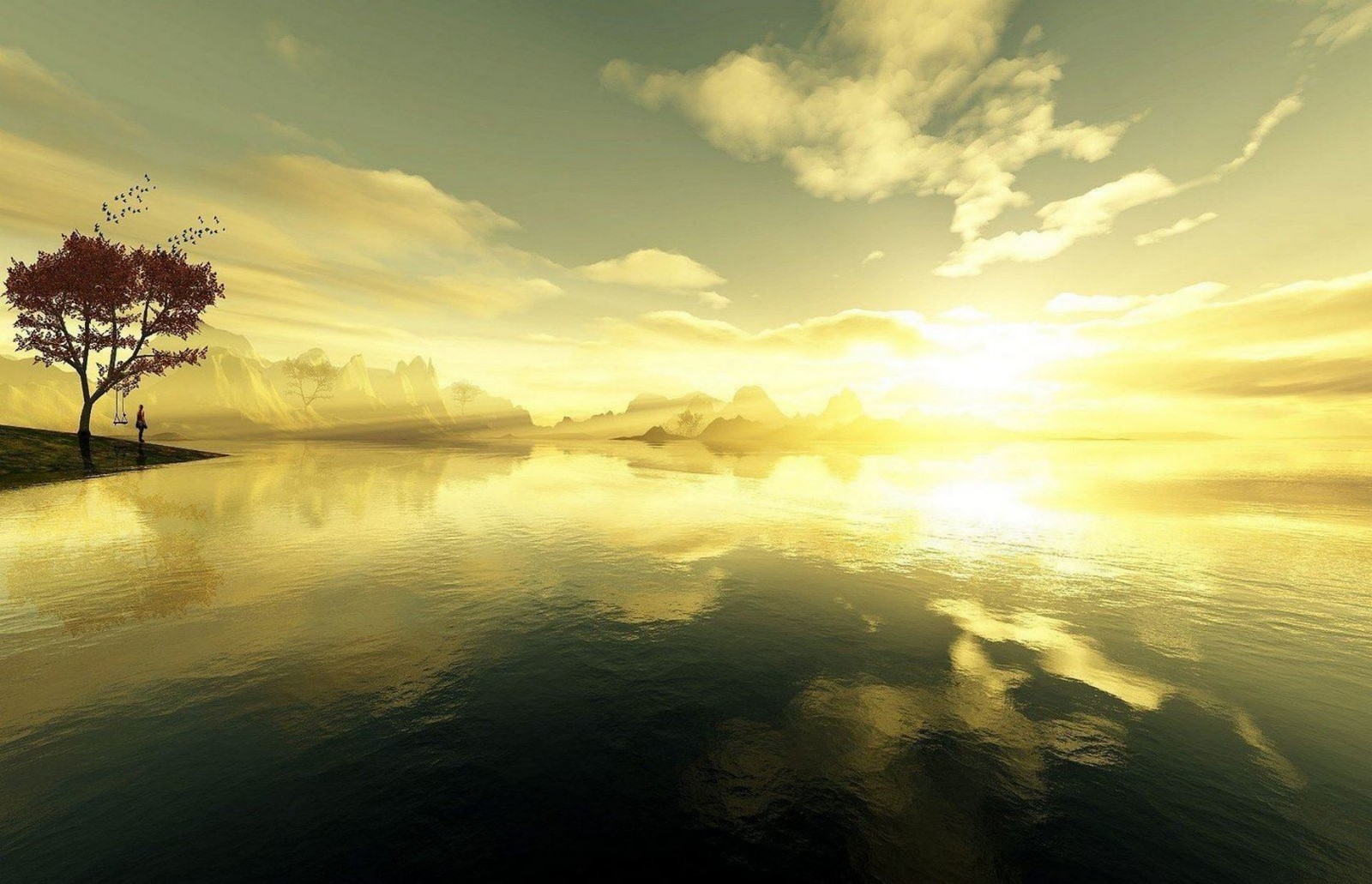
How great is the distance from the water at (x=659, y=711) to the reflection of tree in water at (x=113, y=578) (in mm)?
159

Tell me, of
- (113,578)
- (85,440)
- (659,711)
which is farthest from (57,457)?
(659,711)

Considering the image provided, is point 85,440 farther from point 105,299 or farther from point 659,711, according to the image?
point 659,711

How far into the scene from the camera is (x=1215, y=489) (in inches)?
2388

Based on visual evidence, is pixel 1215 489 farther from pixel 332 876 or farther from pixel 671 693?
pixel 332 876

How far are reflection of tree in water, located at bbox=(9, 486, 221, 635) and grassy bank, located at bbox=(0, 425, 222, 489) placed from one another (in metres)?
23.9

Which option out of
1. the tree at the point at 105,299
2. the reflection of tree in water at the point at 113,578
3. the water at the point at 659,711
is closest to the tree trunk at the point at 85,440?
the tree at the point at 105,299

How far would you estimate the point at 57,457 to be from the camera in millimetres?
39656

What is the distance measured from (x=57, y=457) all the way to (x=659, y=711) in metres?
59.4

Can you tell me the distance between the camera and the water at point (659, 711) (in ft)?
23.4

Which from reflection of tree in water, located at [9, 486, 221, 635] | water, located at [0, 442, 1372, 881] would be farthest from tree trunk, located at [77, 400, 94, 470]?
reflection of tree in water, located at [9, 486, 221, 635]

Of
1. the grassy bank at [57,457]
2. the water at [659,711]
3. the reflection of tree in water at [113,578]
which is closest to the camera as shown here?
the water at [659,711]

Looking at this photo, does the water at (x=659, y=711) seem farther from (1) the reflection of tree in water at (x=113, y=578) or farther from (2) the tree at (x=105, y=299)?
(2) the tree at (x=105, y=299)

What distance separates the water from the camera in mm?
7133

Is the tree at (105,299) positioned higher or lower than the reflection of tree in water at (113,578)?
higher
